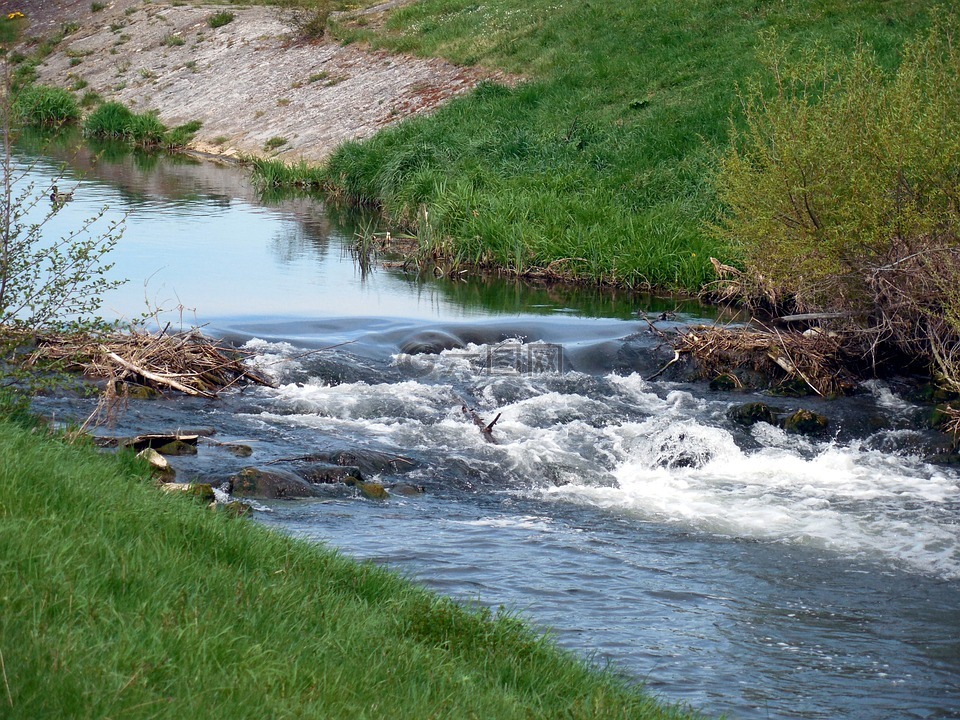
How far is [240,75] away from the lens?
37719mm

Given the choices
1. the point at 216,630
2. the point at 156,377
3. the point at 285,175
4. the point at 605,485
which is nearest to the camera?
the point at 216,630

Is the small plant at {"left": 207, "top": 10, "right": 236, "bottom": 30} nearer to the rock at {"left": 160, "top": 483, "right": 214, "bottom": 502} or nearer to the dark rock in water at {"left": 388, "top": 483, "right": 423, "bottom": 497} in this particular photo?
the dark rock in water at {"left": 388, "top": 483, "right": 423, "bottom": 497}

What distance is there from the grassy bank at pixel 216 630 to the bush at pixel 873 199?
7.28 meters

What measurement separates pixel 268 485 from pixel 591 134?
17.3 meters

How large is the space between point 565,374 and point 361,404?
8.61ft

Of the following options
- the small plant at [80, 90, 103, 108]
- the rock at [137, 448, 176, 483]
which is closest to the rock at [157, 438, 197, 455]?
the rock at [137, 448, 176, 483]

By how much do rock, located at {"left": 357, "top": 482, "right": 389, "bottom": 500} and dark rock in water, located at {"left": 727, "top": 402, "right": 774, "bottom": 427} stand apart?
14.0 feet

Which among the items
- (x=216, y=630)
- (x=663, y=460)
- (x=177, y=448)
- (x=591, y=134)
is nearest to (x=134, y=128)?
(x=591, y=134)

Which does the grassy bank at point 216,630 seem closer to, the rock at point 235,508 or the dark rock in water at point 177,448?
the rock at point 235,508

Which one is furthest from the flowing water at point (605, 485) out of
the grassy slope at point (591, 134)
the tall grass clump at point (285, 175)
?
the tall grass clump at point (285, 175)

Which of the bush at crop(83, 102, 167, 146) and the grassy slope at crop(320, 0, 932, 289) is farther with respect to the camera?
the bush at crop(83, 102, 167, 146)

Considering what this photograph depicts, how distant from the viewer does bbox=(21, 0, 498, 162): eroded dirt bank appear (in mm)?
30719

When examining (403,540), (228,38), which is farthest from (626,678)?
(228,38)

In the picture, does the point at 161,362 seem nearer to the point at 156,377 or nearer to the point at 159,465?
the point at 156,377
